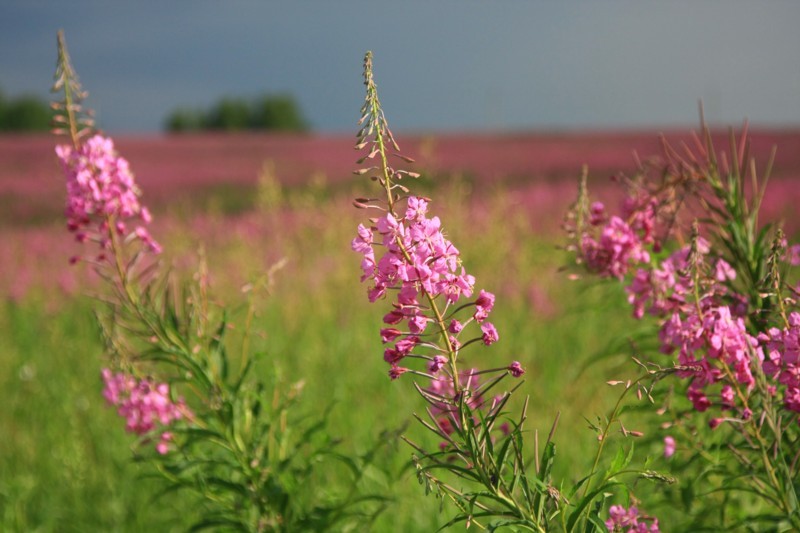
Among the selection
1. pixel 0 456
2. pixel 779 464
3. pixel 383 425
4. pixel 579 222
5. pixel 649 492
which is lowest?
pixel 0 456

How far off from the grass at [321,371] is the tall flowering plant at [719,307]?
0.48m

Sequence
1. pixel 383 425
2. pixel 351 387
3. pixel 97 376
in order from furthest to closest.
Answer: pixel 97 376 < pixel 351 387 < pixel 383 425

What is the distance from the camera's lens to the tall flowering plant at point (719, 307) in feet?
3.99

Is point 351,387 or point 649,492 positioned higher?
point 649,492

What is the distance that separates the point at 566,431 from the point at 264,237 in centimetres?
736

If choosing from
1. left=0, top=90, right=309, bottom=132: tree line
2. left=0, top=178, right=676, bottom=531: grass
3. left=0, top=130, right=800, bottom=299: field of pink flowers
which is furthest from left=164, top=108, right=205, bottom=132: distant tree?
left=0, top=178, right=676, bottom=531: grass

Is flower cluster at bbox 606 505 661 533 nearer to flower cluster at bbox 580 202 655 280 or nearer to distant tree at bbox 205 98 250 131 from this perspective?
flower cluster at bbox 580 202 655 280

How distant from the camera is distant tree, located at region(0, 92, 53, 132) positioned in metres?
53.8

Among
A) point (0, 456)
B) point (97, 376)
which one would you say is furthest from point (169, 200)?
point (0, 456)

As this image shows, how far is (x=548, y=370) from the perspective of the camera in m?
4.86

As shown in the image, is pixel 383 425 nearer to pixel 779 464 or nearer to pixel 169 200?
pixel 779 464

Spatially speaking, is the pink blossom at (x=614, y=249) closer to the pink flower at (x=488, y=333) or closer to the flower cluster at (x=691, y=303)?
the flower cluster at (x=691, y=303)

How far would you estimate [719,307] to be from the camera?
126cm

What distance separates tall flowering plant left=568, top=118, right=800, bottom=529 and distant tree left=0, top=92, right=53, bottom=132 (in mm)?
59039
